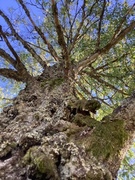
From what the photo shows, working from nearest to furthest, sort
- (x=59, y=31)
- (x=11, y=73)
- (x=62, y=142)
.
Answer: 1. (x=62, y=142)
2. (x=59, y=31)
3. (x=11, y=73)

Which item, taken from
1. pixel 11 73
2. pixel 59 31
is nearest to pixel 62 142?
pixel 59 31

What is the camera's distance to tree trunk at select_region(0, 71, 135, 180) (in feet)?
6.51

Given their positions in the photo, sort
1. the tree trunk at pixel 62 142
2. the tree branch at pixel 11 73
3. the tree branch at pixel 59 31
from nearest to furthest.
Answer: the tree trunk at pixel 62 142
the tree branch at pixel 59 31
the tree branch at pixel 11 73

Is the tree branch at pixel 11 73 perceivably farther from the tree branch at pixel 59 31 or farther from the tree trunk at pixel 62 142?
the tree trunk at pixel 62 142

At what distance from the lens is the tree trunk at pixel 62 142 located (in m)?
1.98

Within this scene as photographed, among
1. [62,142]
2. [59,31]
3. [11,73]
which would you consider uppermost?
[11,73]

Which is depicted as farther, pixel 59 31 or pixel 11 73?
pixel 11 73

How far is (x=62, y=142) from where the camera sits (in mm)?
2252

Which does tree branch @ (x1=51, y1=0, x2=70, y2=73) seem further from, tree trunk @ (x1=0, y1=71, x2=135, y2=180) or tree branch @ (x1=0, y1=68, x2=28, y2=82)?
tree trunk @ (x1=0, y1=71, x2=135, y2=180)

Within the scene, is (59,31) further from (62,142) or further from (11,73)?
(62,142)

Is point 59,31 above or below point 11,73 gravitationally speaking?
below

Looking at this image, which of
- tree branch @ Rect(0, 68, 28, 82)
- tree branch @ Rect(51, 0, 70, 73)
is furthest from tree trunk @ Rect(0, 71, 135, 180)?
tree branch @ Rect(0, 68, 28, 82)

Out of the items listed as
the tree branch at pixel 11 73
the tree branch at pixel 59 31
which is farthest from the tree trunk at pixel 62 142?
the tree branch at pixel 11 73

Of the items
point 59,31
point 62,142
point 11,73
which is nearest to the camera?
point 62,142
